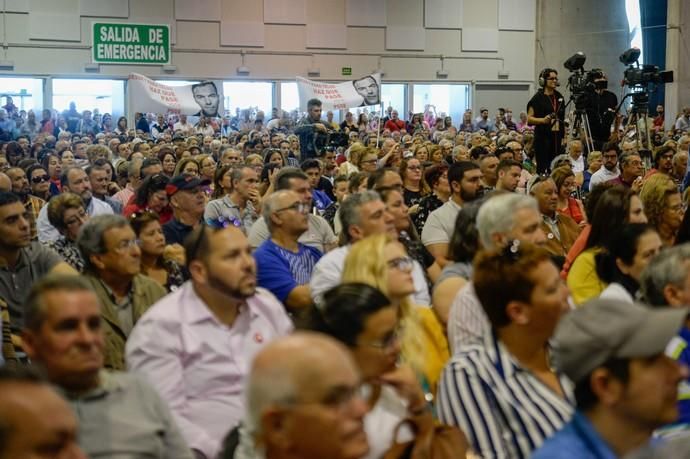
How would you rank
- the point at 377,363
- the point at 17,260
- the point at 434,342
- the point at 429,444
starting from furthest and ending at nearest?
the point at 17,260, the point at 434,342, the point at 377,363, the point at 429,444

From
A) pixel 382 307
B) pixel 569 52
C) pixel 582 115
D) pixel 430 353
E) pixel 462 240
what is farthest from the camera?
pixel 569 52

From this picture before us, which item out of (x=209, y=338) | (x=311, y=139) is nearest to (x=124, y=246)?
(x=209, y=338)

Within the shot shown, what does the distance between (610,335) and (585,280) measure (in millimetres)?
2594

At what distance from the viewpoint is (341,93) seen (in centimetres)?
1897

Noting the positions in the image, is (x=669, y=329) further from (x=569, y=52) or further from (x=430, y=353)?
(x=569, y=52)

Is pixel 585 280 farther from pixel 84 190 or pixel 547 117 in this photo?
pixel 547 117

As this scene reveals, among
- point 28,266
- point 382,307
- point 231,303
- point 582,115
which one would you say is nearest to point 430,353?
point 231,303

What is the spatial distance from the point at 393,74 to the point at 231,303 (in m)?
26.0

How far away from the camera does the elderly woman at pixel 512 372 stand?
3338mm

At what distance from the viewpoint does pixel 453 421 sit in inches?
135

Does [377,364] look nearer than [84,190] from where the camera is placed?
Yes

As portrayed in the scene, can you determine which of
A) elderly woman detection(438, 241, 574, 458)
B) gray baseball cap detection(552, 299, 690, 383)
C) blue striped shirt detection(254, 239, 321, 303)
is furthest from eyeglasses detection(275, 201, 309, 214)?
gray baseball cap detection(552, 299, 690, 383)

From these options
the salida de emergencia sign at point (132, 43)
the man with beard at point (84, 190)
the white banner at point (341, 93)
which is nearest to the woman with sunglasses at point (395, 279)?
the man with beard at point (84, 190)

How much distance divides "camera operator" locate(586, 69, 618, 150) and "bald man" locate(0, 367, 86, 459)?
13.2 m
